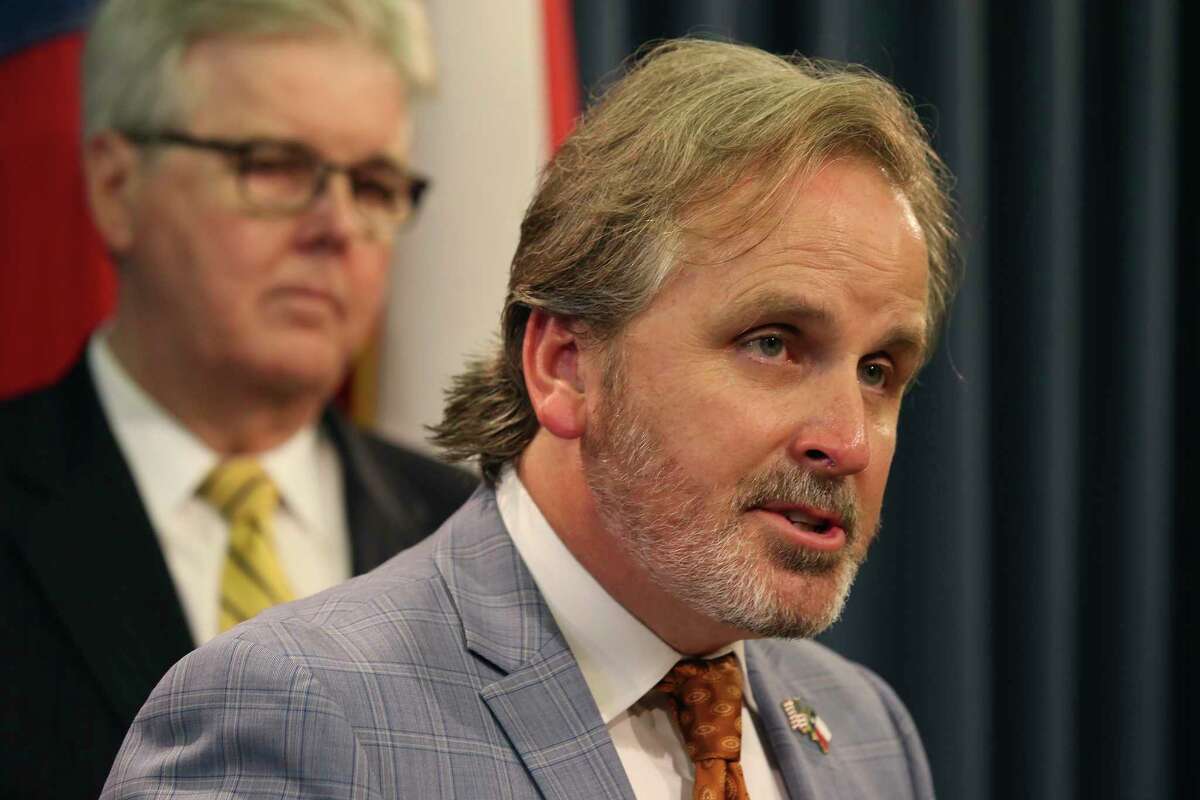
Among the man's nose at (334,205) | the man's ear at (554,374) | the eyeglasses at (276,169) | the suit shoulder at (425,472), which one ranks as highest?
the eyeglasses at (276,169)

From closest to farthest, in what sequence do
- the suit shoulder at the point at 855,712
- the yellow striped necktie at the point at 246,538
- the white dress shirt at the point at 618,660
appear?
the white dress shirt at the point at 618,660 → the suit shoulder at the point at 855,712 → the yellow striped necktie at the point at 246,538

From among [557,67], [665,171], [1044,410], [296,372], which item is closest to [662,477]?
[665,171]

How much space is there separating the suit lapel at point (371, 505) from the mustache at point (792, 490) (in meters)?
1.11

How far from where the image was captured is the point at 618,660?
1.51 m

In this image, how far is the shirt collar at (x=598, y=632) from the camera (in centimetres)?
150

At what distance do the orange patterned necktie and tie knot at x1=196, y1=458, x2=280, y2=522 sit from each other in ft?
3.53

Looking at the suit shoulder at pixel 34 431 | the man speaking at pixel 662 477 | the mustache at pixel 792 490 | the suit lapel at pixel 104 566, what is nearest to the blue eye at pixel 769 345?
the man speaking at pixel 662 477

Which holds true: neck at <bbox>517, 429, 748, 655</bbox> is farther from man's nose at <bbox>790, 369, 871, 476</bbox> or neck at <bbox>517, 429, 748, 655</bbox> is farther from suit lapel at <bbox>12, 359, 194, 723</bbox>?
suit lapel at <bbox>12, 359, 194, 723</bbox>

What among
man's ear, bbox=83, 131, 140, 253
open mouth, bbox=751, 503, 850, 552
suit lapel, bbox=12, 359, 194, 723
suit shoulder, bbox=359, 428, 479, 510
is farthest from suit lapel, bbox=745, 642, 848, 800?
man's ear, bbox=83, 131, 140, 253

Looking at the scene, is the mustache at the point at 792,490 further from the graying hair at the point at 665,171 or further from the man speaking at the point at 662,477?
the graying hair at the point at 665,171

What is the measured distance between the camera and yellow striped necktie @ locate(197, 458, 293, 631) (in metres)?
2.34

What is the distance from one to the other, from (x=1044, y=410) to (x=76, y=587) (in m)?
1.61

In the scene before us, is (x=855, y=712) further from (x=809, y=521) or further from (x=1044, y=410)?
(x=1044, y=410)

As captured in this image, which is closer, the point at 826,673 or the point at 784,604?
the point at 784,604
